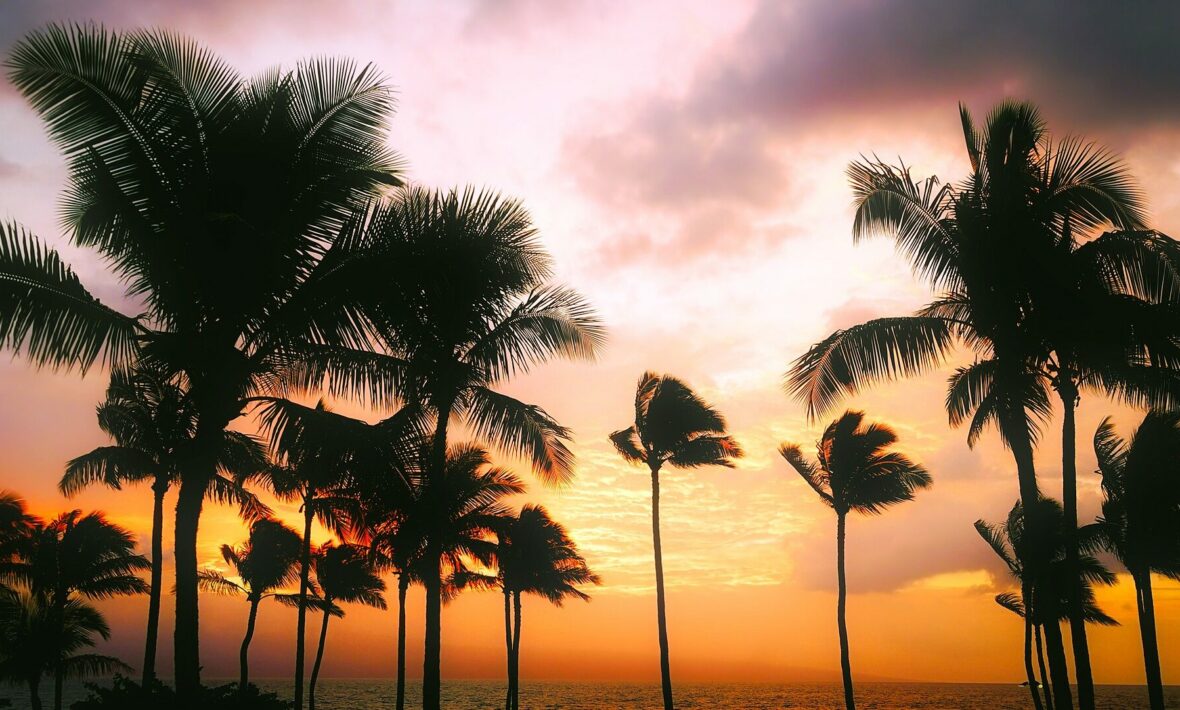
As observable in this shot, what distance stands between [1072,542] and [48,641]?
95.7 ft

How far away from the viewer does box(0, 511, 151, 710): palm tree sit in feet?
108

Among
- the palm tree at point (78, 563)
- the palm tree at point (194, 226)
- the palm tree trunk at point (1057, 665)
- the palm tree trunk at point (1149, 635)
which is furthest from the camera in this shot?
the palm tree at point (78, 563)

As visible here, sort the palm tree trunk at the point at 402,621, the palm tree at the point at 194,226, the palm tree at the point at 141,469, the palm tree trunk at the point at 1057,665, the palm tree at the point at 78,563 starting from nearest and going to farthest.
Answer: the palm tree at the point at 194,226 < the palm tree trunk at the point at 1057,665 < the palm tree at the point at 141,469 < the palm tree at the point at 78,563 < the palm tree trunk at the point at 402,621

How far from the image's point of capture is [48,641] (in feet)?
85.4

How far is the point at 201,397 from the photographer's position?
1029 cm

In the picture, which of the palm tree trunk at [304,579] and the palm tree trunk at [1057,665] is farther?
the palm tree trunk at [304,579]

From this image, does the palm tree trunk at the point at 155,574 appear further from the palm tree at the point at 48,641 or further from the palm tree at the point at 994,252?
the palm tree at the point at 994,252

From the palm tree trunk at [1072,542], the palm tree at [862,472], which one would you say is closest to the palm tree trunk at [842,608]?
the palm tree at [862,472]

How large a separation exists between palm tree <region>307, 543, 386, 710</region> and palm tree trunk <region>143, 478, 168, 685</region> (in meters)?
13.9

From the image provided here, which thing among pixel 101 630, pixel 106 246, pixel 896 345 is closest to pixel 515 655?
pixel 101 630

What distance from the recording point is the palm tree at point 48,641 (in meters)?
23.2

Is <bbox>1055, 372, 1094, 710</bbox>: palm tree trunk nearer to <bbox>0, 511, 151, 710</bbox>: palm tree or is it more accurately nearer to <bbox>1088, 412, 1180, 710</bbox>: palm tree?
<bbox>1088, 412, 1180, 710</bbox>: palm tree

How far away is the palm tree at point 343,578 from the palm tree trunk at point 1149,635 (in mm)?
33596

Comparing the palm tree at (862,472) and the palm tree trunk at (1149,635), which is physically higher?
the palm tree at (862,472)
